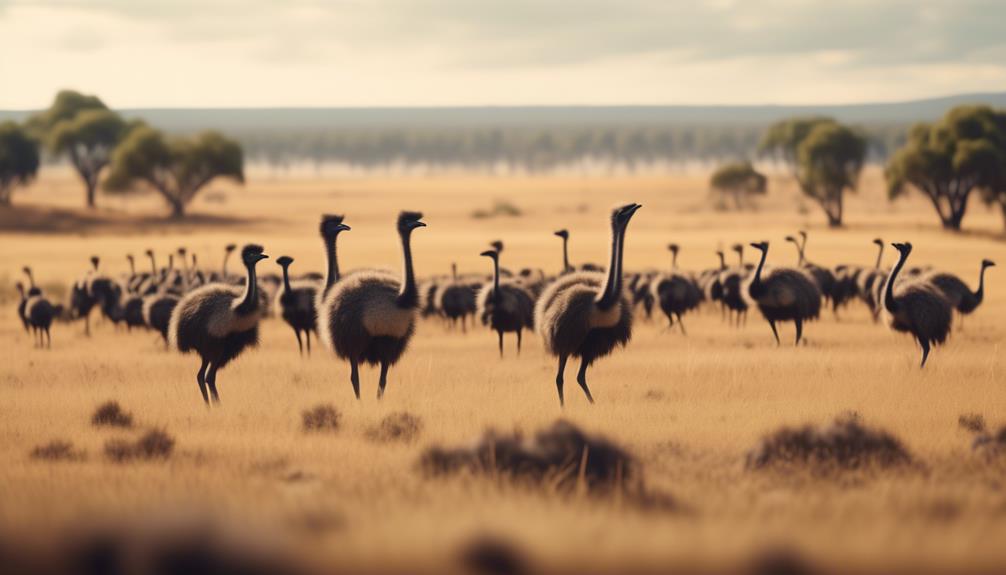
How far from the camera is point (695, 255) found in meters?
50.8

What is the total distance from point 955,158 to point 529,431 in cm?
5454

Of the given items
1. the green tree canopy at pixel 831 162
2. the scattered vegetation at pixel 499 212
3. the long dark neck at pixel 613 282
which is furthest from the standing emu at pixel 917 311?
the scattered vegetation at pixel 499 212

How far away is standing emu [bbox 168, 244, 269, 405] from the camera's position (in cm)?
1396

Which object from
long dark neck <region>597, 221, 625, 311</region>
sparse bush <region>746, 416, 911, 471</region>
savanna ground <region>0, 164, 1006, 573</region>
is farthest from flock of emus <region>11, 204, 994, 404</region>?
sparse bush <region>746, 416, 911, 471</region>

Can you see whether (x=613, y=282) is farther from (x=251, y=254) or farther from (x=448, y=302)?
(x=448, y=302)

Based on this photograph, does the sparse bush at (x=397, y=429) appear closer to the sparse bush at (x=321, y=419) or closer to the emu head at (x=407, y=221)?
the sparse bush at (x=321, y=419)

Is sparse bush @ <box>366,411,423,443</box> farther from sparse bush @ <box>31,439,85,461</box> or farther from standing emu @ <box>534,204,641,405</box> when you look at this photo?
sparse bush @ <box>31,439,85,461</box>

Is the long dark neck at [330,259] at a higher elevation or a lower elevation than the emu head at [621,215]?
lower

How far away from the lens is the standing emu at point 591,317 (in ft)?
43.8

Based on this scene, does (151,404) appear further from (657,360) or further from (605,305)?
(657,360)

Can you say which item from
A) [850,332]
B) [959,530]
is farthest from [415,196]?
[959,530]

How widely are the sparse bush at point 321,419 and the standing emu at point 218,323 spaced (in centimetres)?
187

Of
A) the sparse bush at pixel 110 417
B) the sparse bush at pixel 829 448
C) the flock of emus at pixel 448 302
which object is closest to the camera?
the sparse bush at pixel 829 448

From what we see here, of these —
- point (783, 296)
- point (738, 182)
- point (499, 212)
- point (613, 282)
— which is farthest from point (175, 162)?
point (613, 282)
